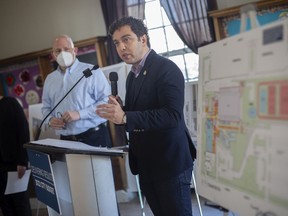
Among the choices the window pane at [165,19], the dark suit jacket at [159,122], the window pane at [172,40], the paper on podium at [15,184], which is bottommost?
the paper on podium at [15,184]

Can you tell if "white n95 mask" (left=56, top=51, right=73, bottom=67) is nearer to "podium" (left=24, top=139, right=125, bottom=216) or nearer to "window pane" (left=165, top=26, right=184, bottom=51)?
"podium" (left=24, top=139, right=125, bottom=216)

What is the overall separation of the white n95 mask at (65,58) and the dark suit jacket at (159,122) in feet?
3.16

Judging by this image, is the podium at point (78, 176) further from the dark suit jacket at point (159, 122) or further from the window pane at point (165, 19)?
the window pane at point (165, 19)

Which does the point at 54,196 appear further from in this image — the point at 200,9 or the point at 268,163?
the point at 200,9

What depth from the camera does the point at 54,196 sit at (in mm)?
1637

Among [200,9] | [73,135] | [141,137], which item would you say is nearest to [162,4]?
[200,9]

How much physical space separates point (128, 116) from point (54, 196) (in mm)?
713

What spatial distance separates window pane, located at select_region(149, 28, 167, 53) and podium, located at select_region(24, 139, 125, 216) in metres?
2.04

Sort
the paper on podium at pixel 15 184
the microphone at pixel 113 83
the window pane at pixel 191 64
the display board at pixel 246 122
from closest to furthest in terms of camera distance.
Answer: the display board at pixel 246 122, the microphone at pixel 113 83, the paper on podium at pixel 15 184, the window pane at pixel 191 64

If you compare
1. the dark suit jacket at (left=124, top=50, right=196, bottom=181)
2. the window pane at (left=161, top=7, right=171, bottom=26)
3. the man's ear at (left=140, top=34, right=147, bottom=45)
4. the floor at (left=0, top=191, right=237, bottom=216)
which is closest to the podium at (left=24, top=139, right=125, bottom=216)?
the dark suit jacket at (left=124, top=50, right=196, bottom=181)

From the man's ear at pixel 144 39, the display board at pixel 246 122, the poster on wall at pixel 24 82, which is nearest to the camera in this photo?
the display board at pixel 246 122

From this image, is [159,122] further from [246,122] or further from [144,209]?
[144,209]

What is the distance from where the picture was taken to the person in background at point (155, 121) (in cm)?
130

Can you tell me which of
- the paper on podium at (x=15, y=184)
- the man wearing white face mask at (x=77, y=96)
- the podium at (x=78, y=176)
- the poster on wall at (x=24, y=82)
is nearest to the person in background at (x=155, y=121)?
the podium at (x=78, y=176)
